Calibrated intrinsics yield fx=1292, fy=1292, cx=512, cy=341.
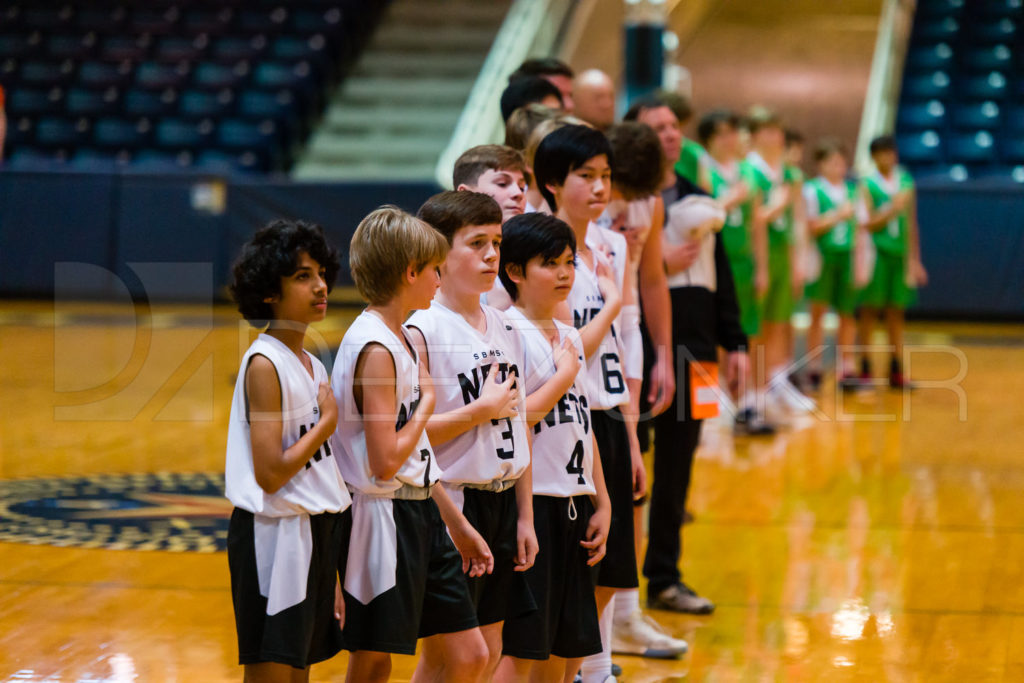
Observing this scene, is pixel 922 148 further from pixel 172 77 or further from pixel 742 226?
pixel 172 77

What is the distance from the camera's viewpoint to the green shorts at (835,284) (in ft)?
31.1

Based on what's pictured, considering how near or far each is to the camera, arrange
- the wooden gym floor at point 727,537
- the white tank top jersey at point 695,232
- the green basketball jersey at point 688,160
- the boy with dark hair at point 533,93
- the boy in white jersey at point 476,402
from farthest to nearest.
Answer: the green basketball jersey at point 688,160, the white tank top jersey at point 695,232, the boy with dark hair at point 533,93, the wooden gym floor at point 727,537, the boy in white jersey at point 476,402

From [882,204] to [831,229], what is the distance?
45cm

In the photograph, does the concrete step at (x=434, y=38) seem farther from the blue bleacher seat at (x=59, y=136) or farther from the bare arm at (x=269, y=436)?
the bare arm at (x=269, y=436)

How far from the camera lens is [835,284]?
375 inches

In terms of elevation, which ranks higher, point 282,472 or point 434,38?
point 434,38

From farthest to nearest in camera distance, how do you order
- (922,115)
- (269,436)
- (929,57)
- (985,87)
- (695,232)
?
(929,57) → (985,87) → (922,115) → (695,232) → (269,436)

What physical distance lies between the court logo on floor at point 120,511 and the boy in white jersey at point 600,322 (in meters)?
2.01

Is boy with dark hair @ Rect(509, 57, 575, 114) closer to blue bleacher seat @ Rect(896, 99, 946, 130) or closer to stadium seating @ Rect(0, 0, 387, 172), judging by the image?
stadium seating @ Rect(0, 0, 387, 172)

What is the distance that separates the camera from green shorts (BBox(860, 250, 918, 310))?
31.4 ft

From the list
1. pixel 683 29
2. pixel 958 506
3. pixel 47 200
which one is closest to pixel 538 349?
pixel 958 506

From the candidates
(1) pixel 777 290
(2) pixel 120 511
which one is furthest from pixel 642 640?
(1) pixel 777 290

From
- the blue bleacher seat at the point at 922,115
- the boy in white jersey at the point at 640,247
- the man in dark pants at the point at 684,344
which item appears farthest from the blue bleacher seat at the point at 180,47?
the boy in white jersey at the point at 640,247

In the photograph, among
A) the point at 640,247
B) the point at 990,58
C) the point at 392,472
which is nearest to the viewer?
the point at 392,472
